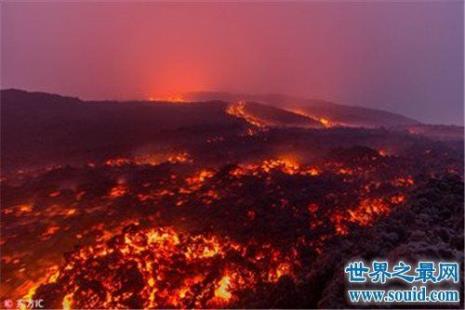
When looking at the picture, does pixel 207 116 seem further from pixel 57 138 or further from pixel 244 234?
pixel 244 234

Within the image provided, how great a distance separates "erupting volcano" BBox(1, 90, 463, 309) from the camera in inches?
391

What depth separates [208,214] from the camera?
43.5ft

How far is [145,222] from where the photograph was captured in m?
12.7

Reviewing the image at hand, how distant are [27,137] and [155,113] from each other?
8.38 metres

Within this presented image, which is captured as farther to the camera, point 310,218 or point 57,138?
point 57,138

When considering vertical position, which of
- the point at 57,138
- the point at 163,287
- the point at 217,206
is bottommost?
the point at 163,287

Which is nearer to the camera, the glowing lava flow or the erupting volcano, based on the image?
the glowing lava flow

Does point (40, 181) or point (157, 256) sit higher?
point (40, 181)

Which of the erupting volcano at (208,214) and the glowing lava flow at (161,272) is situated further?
the erupting volcano at (208,214)

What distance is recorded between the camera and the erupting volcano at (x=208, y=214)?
9.93 metres

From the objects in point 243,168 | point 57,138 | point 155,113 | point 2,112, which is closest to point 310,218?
point 243,168

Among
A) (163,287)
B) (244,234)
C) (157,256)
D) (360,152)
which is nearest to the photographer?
(163,287)

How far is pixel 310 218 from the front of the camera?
43.5 feet

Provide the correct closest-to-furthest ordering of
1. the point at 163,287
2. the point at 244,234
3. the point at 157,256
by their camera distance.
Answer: the point at 163,287
the point at 157,256
the point at 244,234
